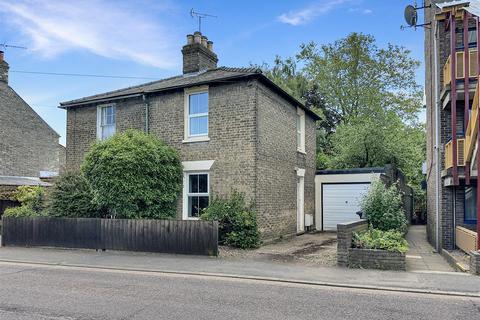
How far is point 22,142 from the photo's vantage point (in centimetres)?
2875

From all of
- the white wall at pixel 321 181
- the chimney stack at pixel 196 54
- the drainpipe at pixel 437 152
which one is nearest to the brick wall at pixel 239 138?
the chimney stack at pixel 196 54

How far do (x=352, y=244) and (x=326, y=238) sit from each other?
6207 mm

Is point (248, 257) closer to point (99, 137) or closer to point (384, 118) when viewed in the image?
point (99, 137)

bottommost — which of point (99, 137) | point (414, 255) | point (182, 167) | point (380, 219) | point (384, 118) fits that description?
point (414, 255)

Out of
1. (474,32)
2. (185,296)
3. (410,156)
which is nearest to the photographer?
(185,296)

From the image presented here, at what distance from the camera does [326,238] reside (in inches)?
681

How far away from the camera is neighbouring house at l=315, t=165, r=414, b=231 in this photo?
20.1 metres

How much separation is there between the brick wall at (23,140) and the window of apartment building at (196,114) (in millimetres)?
16612

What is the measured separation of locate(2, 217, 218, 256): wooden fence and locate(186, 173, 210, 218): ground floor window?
2.53m

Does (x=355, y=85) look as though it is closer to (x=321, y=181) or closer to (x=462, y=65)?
(x=321, y=181)

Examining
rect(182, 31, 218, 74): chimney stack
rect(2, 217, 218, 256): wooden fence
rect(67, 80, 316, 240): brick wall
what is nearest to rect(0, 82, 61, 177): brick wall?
rect(67, 80, 316, 240): brick wall

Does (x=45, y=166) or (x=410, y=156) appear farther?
(x=45, y=166)

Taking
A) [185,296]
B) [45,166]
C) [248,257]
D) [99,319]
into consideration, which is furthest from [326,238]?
[45,166]

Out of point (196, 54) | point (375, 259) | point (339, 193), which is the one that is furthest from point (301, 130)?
point (375, 259)
